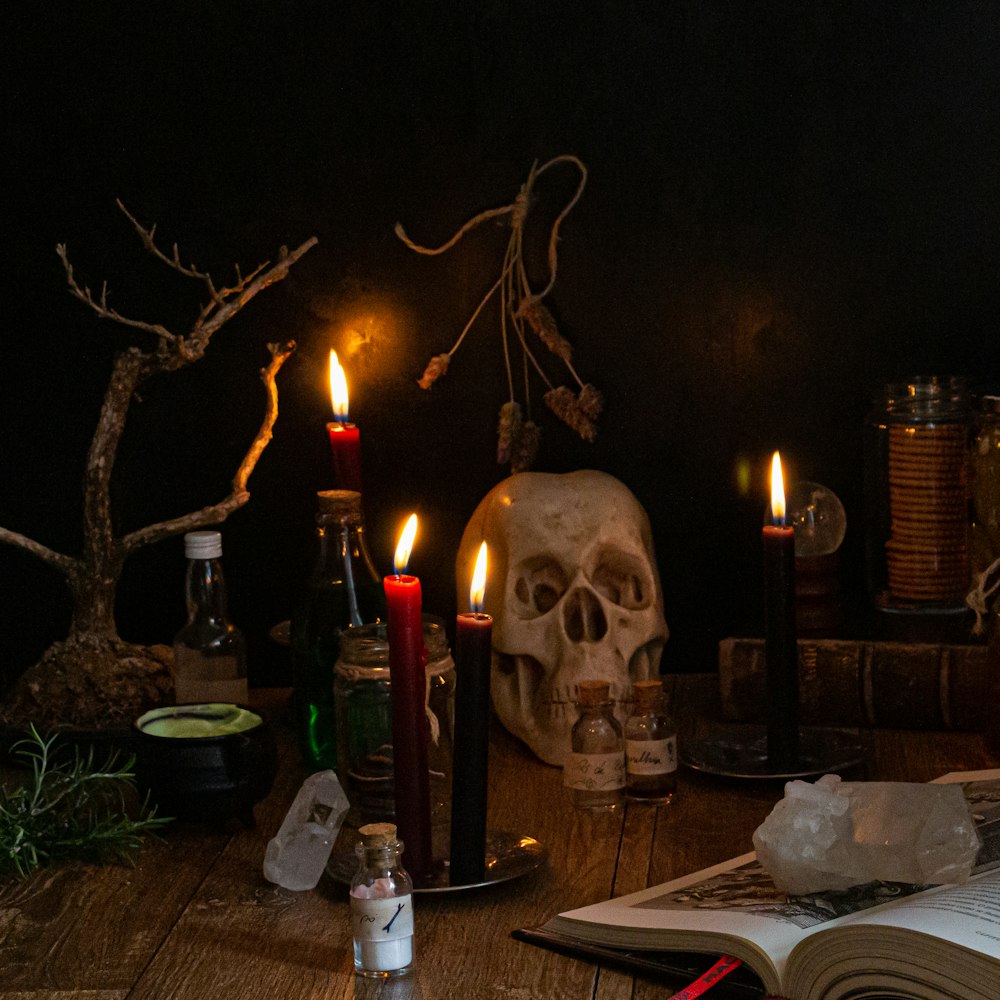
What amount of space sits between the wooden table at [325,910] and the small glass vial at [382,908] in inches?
0.7

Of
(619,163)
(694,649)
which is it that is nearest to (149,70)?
(619,163)

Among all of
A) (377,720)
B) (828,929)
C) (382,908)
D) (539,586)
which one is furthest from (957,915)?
(539,586)

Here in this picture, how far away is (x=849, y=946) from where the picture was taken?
2.83ft

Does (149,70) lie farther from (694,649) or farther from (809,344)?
(694,649)

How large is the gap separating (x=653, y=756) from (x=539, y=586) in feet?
0.83

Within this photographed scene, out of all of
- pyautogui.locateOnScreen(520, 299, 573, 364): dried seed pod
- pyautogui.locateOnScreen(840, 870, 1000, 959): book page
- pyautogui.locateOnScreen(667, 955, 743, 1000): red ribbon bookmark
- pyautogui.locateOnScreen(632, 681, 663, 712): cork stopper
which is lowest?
pyautogui.locateOnScreen(667, 955, 743, 1000): red ribbon bookmark

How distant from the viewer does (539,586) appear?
150cm

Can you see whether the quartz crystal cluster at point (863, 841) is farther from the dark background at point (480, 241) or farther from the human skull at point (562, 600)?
the dark background at point (480, 241)

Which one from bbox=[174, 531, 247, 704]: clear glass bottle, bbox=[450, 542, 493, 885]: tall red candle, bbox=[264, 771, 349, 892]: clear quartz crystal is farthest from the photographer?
bbox=[174, 531, 247, 704]: clear glass bottle

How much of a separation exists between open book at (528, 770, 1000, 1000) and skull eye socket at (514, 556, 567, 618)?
408 mm

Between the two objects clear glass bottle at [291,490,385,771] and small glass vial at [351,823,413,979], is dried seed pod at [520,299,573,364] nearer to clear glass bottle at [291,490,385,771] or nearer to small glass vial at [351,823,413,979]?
clear glass bottle at [291,490,385,771]

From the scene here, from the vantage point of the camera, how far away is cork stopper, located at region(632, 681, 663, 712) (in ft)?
4.36

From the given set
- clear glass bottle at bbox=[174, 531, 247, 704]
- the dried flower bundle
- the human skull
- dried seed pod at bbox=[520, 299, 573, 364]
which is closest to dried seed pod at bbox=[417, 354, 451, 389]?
the dried flower bundle

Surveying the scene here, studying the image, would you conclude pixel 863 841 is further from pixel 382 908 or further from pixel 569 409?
pixel 569 409
